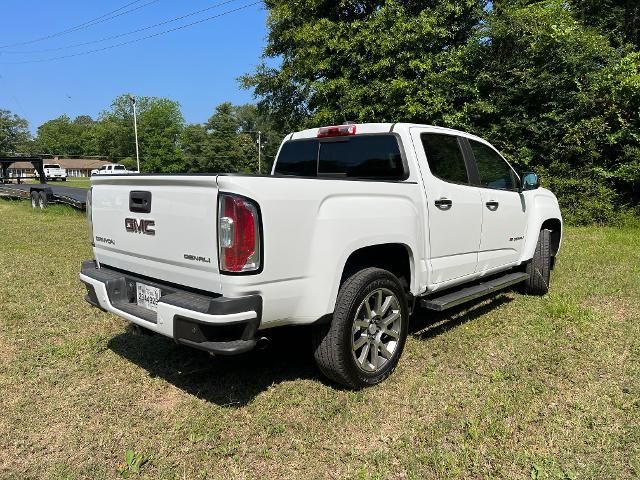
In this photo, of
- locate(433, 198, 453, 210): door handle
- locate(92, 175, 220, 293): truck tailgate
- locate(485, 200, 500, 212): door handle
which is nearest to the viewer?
locate(92, 175, 220, 293): truck tailgate

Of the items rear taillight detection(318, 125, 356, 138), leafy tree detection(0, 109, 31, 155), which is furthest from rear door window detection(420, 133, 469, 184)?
leafy tree detection(0, 109, 31, 155)

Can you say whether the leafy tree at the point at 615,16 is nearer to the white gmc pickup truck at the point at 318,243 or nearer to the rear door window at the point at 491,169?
Result: the rear door window at the point at 491,169

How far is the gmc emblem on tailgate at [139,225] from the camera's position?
3.08m

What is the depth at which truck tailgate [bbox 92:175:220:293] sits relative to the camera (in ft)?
8.89

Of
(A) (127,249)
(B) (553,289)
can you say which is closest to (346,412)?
(A) (127,249)

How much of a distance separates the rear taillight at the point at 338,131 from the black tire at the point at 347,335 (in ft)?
4.52

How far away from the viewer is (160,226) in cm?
300

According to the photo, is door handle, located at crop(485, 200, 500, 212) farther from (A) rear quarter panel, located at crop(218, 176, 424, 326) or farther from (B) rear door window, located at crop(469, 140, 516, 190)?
(A) rear quarter panel, located at crop(218, 176, 424, 326)

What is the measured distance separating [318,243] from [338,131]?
1640 millimetres

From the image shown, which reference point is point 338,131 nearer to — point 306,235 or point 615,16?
Result: point 306,235

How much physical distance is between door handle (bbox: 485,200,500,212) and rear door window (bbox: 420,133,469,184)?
37 cm

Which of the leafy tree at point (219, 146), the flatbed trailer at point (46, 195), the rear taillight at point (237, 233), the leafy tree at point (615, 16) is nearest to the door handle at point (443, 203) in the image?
the rear taillight at point (237, 233)

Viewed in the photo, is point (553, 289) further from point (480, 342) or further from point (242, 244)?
point (242, 244)

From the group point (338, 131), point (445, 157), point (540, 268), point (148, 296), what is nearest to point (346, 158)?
point (338, 131)
